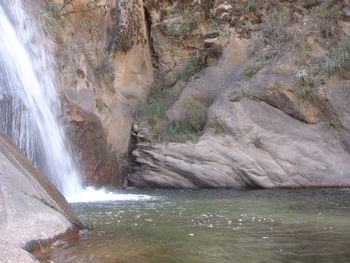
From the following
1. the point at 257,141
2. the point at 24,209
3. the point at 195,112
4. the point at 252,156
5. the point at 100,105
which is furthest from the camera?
the point at 195,112

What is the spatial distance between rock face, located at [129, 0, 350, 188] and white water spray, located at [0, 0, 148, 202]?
2.95 meters

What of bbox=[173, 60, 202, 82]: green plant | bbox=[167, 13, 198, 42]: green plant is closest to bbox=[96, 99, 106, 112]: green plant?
bbox=[173, 60, 202, 82]: green plant

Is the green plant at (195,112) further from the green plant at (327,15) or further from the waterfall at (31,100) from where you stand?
the green plant at (327,15)

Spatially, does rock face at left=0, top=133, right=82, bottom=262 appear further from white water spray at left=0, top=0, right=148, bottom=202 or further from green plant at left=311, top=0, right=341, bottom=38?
green plant at left=311, top=0, right=341, bottom=38

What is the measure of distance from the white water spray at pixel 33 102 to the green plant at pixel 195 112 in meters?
4.29

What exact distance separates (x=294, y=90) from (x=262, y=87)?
0.97 metres

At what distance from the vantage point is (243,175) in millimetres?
11883

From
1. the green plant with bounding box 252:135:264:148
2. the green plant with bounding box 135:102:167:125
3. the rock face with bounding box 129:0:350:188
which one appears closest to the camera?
the rock face with bounding box 129:0:350:188

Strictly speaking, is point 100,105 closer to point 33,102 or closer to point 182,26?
point 33,102

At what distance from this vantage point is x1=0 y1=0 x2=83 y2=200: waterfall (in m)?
9.39

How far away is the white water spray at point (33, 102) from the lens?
30.8ft

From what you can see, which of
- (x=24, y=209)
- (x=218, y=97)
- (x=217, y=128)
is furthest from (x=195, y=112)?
(x=24, y=209)

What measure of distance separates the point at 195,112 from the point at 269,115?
2.51 meters

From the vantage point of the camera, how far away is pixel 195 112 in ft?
46.5
